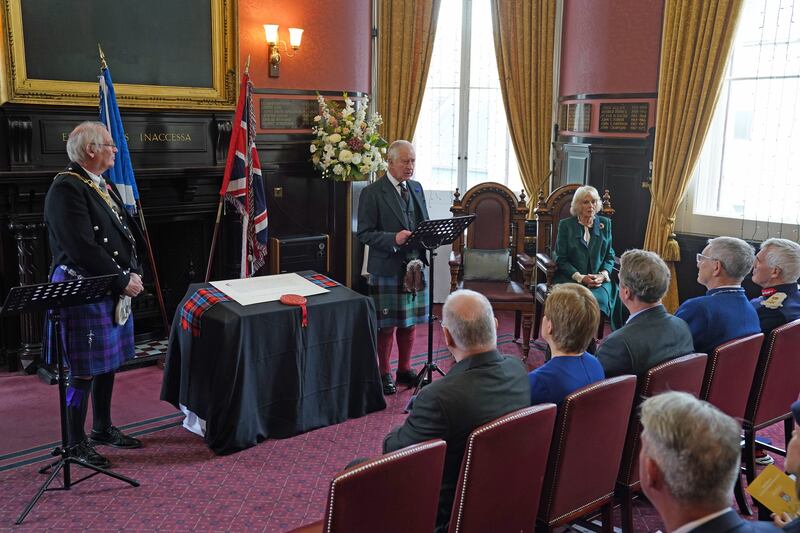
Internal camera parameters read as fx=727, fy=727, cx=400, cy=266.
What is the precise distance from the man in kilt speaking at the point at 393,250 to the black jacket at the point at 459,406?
212 cm

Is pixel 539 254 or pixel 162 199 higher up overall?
pixel 162 199

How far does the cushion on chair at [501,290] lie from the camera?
5336 millimetres

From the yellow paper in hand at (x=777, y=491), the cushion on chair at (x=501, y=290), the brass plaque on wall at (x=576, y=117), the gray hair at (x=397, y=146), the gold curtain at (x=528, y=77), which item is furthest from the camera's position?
the gold curtain at (x=528, y=77)

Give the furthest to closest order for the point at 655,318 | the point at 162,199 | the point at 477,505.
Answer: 1. the point at 162,199
2. the point at 655,318
3. the point at 477,505

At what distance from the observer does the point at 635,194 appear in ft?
21.0

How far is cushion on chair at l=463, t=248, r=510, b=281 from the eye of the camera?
5.80 meters

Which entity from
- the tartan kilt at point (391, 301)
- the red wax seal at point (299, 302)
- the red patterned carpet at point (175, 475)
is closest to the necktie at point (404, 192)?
the tartan kilt at point (391, 301)

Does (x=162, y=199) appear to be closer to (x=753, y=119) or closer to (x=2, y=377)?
(x=2, y=377)

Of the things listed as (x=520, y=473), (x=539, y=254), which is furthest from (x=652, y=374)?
(x=539, y=254)

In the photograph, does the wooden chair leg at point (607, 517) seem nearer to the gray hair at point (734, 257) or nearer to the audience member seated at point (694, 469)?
the gray hair at point (734, 257)

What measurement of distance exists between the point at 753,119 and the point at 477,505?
190 inches

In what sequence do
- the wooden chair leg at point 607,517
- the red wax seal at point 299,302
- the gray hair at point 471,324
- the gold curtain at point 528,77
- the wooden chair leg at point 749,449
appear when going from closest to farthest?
the gray hair at point 471,324 → the wooden chair leg at point 607,517 → the wooden chair leg at point 749,449 → the red wax seal at point 299,302 → the gold curtain at point 528,77

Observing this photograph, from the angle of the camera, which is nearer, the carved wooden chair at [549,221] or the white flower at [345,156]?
the carved wooden chair at [549,221]

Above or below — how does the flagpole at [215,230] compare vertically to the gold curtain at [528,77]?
below
